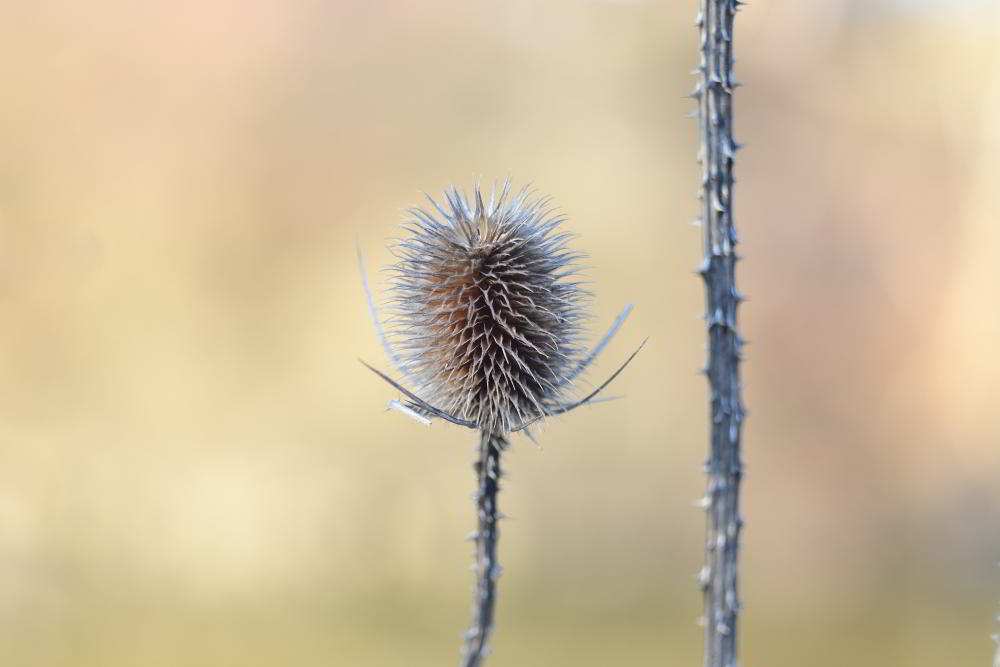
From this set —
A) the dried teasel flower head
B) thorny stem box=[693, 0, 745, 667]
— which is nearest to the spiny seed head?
the dried teasel flower head

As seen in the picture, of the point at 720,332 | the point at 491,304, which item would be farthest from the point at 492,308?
the point at 720,332

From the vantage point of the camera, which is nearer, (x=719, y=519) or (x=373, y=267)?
(x=719, y=519)

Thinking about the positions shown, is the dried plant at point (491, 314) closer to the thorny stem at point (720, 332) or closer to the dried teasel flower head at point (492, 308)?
the dried teasel flower head at point (492, 308)

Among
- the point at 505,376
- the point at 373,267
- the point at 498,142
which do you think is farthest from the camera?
the point at 498,142

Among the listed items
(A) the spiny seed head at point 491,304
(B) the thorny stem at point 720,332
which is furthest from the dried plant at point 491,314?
(B) the thorny stem at point 720,332

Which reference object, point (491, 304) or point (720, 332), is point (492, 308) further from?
point (720, 332)

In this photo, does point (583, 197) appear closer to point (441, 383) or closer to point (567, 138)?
point (567, 138)

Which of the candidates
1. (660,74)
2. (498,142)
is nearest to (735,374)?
(498,142)

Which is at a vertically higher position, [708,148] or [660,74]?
[660,74]
